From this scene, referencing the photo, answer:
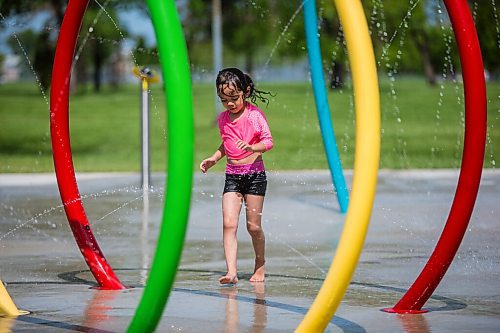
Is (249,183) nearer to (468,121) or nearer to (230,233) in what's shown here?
(230,233)

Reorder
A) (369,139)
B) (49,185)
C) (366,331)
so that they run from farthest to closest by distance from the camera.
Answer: (49,185) < (366,331) < (369,139)

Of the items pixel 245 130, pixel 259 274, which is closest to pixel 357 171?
pixel 245 130

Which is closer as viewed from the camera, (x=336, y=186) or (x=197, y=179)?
(x=336, y=186)

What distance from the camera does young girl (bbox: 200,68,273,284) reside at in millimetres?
8086

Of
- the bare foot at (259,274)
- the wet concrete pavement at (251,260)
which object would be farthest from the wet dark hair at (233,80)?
the wet concrete pavement at (251,260)

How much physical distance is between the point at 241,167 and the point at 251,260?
1.44 metres

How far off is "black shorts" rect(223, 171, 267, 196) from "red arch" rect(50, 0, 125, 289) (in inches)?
37.9

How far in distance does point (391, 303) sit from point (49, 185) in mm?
9274

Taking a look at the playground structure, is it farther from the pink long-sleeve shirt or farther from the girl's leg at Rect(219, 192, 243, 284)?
the pink long-sleeve shirt

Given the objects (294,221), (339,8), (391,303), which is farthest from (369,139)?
(294,221)

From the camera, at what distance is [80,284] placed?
324 inches

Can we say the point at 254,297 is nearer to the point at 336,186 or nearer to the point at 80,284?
the point at 80,284

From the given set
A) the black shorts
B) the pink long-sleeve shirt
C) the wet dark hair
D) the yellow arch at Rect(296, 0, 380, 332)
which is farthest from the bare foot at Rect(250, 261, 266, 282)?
the yellow arch at Rect(296, 0, 380, 332)

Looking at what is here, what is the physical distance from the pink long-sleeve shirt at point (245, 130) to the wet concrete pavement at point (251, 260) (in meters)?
0.90
